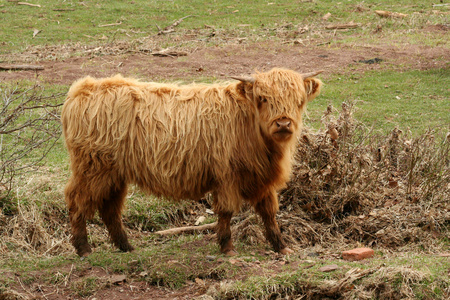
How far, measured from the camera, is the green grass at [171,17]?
53.9 feet

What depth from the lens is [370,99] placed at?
34.3 ft

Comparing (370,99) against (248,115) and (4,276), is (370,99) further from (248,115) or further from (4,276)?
(4,276)

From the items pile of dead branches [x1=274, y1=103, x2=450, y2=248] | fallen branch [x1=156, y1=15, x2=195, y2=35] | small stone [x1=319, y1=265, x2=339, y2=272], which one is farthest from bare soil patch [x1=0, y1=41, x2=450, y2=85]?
small stone [x1=319, y1=265, x2=339, y2=272]

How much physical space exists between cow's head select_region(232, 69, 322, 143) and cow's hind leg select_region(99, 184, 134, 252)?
1.58 meters

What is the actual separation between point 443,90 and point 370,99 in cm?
146

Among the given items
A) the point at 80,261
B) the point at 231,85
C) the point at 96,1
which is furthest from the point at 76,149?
the point at 96,1

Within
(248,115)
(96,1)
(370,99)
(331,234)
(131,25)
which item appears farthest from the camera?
(96,1)

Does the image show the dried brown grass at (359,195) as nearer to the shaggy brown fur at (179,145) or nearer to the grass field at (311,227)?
the grass field at (311,227)

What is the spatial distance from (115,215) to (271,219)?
1.52 meters

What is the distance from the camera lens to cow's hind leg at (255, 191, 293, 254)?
5.38 meters

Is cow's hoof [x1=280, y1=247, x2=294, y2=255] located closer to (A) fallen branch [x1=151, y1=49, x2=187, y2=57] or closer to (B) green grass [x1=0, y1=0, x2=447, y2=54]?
(A) fallen branch [x1=151, y1=49, x2=187, y2=57]

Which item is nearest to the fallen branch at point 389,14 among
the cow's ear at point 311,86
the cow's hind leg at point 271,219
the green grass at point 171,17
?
the green grass at point 171,17

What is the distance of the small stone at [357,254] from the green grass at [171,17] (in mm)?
11065

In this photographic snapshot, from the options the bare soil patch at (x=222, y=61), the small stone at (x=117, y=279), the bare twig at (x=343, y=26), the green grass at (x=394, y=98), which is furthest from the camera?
the bare twig at (x=343, y=26)
